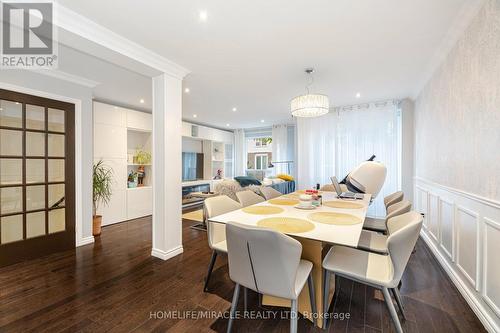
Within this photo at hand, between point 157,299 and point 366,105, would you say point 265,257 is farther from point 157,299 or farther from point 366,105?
point 366,105

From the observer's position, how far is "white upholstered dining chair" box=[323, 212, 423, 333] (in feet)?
4.18

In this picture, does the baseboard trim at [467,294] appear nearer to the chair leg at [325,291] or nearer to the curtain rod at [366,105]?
the chair leg at [325,291]

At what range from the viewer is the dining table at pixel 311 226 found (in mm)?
1348

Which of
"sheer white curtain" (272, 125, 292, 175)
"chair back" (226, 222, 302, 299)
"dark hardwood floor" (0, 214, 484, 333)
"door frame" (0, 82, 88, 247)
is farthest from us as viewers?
"sheer white curtain" (272, 125, 292, 175)

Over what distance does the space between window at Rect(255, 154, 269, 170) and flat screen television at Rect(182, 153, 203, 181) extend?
6.40 ft

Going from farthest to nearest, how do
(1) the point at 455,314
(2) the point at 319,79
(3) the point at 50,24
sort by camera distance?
1. (2) the point at 319,79
2. (3) the point at 50,24
3. (1) the point at 455,314

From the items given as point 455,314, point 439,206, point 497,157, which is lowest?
point 455,314

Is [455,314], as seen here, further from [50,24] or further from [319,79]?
[50,24]

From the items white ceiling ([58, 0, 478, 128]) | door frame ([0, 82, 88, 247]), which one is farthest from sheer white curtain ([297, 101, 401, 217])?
door frame ([0, 82, 88, 247])

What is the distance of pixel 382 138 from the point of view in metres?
4.49

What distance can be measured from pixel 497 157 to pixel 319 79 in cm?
228

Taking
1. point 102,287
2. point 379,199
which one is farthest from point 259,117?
point 102,287

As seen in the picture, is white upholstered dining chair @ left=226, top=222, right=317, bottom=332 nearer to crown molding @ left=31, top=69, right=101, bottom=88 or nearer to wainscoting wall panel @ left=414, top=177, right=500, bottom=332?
wainscoting wall panel @ left=414, top=177, right=500, bottom=332

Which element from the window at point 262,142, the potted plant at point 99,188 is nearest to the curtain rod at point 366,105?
the window at point 262,142
